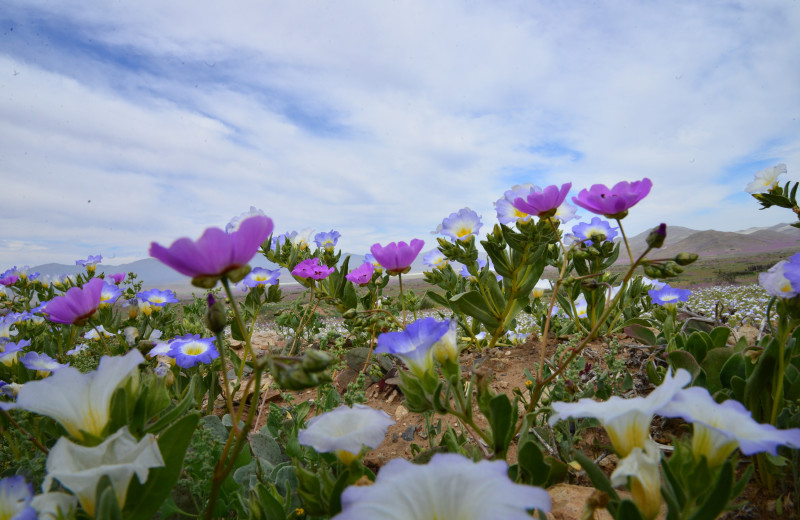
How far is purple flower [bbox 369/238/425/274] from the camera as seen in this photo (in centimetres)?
225

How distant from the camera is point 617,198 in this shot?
147 centimetres

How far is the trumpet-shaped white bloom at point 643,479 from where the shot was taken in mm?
886

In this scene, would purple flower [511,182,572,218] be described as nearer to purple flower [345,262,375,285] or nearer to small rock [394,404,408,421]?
small rock [394,404,408,421]

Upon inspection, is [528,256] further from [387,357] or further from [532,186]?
[387,357]

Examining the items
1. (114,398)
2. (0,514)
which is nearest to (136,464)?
(114,398)

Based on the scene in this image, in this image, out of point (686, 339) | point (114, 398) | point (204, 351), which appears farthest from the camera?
point (204, 351)

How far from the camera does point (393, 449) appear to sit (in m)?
2.13

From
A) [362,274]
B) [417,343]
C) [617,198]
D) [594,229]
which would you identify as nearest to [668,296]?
[594,229]

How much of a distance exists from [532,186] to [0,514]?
259cm

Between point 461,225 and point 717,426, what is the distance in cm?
233

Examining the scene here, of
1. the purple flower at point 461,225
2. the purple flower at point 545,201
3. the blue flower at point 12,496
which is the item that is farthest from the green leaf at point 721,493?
the purple flower at point 461,225

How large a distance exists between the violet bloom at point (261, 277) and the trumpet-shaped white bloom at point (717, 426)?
109 inches

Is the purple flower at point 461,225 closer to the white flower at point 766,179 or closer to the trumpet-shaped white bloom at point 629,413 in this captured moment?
the white flower at point 766,179

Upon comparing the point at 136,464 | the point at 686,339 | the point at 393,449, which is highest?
the point at 686,339
